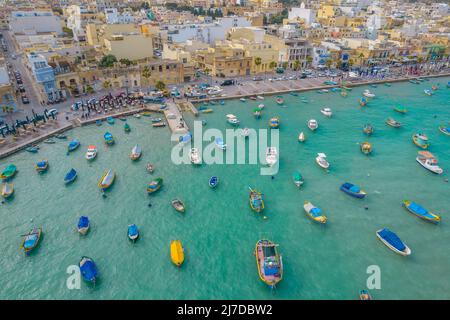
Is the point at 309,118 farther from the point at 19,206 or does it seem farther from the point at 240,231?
the point at 19,206

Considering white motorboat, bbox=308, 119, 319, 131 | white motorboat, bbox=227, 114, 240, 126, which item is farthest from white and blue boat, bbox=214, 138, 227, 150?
white motorboat, bbox=308, 119, 319, 131

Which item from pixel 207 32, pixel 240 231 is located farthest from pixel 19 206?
pixel 207 32

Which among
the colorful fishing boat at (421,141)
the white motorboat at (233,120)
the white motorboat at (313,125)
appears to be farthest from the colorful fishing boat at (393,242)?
the white motorboat at (233,120)

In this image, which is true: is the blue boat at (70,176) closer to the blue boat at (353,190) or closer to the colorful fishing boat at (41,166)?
the colorful fishing boat at (41,166)

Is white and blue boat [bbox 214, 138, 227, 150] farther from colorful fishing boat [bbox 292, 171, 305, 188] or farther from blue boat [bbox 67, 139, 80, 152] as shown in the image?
blue boat [bbox 67, 139, 80, 152]

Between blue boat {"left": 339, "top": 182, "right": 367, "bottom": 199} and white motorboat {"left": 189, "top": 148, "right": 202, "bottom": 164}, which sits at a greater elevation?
white motorboat {"left": 189, "top": 148, "right": 202, "bottom": 164}
